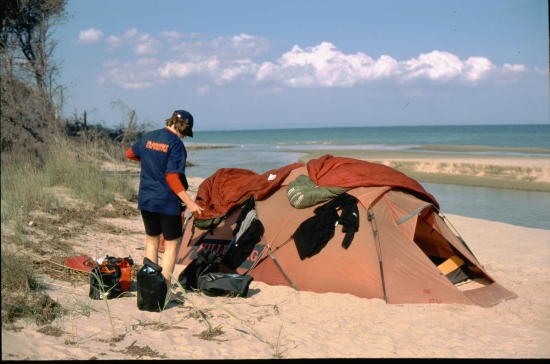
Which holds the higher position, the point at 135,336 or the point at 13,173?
the point at 13,173

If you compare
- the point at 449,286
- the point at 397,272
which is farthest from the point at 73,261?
the point at 449,286

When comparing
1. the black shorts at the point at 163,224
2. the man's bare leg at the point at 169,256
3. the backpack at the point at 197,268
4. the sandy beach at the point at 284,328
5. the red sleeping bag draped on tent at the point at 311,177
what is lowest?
the sandy beach at the point at 284,328

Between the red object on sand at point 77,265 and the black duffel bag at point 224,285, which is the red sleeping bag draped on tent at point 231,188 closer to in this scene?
the black duffel bag at point 224,285

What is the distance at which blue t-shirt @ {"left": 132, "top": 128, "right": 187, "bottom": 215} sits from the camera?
198 inches

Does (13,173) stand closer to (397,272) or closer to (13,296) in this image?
(13,296)

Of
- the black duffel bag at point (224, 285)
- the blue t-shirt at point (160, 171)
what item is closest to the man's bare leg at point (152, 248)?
the blue t-shirt at point (160, 171)

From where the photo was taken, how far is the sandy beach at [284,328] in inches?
163

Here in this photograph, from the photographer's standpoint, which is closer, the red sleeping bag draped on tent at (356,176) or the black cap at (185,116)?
the black cap at (185,116)

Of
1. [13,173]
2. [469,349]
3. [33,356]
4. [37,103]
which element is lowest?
[469,349]

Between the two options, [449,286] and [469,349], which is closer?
[469,349]

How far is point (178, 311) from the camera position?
520 cm

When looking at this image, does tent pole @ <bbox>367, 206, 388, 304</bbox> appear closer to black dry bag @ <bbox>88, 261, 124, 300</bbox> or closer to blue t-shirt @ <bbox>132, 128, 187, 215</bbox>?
blue t-shirt @ <bbox>132, 128, 187, 215</bbox>

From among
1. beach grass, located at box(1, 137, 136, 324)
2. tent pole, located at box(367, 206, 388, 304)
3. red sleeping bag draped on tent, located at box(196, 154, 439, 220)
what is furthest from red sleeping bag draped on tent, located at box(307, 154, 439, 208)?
beach grass, located at box(1, 137, 136, 324)

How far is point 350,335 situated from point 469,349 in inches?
40.2
